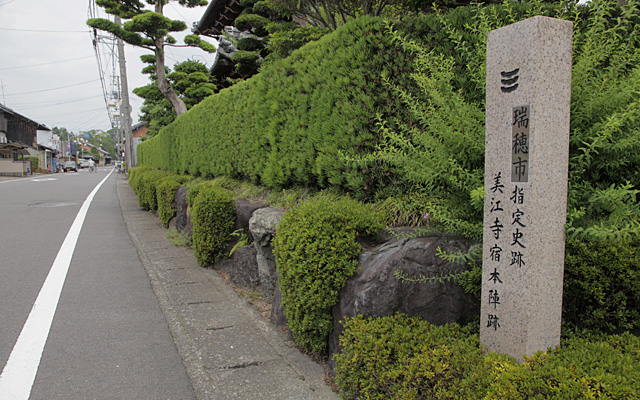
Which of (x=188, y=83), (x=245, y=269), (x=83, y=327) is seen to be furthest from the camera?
(x=188, y=83)

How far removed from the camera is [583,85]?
266 cm

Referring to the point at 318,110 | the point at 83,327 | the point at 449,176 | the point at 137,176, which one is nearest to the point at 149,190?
the point at 137,176

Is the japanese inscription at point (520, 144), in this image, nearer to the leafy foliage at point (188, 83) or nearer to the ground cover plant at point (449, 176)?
the ground cover plant at point (449, 176)

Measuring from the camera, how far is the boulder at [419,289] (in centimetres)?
284

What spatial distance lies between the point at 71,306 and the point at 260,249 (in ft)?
7.72

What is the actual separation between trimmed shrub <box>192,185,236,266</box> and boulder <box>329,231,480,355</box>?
3.72 metres

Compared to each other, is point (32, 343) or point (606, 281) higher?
point (606, 281)

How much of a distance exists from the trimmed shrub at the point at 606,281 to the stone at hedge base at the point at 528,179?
0.35 m

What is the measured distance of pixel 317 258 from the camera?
325 cm

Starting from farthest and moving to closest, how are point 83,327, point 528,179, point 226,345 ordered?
point 83,327 < point 226,345 < point 528,179

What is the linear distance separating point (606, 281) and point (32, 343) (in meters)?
4.77

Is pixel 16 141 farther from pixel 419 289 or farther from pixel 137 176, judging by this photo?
pixel 419 289

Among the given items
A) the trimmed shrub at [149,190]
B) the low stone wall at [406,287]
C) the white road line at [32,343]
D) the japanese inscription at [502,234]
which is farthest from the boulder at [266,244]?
the trimmed shrub at [149,190]

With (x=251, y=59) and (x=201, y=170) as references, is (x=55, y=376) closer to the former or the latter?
(x=201, y=170)
